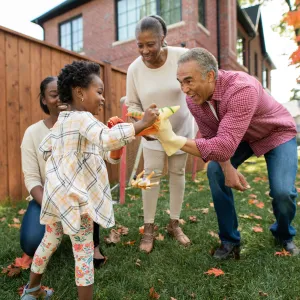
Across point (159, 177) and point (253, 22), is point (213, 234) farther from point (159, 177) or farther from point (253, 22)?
point (253, 22)

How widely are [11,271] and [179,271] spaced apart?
119 centimetres

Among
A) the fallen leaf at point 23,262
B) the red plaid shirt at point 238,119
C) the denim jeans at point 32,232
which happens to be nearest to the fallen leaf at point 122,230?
the denim jeans at point 32,232

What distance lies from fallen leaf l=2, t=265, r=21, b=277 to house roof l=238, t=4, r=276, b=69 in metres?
15.5

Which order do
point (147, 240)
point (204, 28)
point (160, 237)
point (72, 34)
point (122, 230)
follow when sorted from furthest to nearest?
1. point (72, 34)
2. point (204, 28)
3. point (122, 230)
4. point (160, 237)
5. point (147, 240)

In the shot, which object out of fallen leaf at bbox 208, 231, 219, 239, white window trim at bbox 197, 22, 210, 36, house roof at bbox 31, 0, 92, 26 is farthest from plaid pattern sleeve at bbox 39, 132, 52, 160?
house roof at bbox 31, 0, 92, 26

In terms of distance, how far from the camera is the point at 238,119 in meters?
2.03

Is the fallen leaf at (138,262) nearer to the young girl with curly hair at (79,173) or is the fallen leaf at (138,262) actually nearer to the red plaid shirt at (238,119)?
the young girl with curly hair at (79,173)

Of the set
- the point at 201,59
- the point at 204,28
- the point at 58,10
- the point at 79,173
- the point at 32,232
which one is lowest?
the point at 32,232

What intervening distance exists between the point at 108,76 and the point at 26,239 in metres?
3.84

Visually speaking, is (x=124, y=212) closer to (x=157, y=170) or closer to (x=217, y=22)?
(x=157, y=170)

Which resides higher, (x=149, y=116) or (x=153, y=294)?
(x=149, y=116)

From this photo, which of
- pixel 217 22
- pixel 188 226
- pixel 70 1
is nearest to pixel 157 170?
pixel 188 226

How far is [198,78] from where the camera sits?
2.03 meters

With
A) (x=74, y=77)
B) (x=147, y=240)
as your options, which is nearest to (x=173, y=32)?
(x=147, y=240)
